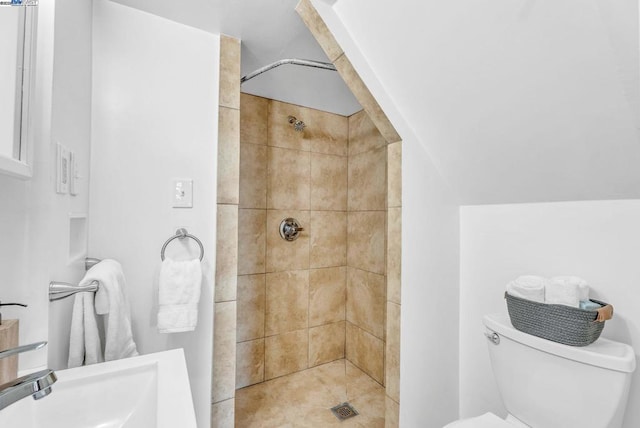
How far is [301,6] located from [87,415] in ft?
4.93

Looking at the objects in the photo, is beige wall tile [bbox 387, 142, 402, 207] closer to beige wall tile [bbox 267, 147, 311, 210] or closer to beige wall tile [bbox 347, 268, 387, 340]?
beige wall tile [bbox 347, 268, 387, 340]

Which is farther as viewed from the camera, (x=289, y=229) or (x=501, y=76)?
(x=289, y=229)

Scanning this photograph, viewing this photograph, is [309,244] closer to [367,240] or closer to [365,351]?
[367,240]

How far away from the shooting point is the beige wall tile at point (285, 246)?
2.14 meters

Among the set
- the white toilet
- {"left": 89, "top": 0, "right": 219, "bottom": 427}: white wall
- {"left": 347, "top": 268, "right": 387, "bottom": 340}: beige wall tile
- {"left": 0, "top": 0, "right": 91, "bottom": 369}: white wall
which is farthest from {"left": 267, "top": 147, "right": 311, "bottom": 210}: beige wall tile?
the white toilet

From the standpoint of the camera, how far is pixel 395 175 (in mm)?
1401

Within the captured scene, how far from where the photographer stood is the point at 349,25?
3.93ft

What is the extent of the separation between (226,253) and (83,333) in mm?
560

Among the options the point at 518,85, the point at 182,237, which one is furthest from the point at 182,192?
the point at 518,85

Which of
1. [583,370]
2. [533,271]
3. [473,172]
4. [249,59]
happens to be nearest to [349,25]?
[249,59]

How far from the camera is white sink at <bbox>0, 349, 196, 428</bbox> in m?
0.63

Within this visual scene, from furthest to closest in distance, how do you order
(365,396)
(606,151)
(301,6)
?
(365,396) → (301,6) → (606,151)

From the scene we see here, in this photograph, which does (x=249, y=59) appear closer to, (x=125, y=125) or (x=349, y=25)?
(x=349, y=25)

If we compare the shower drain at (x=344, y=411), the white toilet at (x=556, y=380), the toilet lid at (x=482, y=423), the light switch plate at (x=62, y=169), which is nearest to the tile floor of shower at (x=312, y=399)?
the shower drain at (x=344, y=411)
